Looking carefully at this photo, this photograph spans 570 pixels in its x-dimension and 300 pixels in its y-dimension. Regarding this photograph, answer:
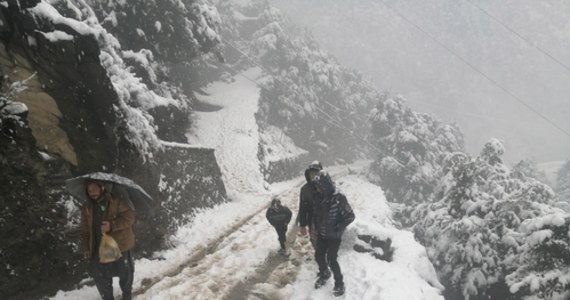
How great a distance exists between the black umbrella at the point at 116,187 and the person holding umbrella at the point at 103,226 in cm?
4

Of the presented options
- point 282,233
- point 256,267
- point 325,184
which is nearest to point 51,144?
point 256,267

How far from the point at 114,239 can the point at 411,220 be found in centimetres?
1672

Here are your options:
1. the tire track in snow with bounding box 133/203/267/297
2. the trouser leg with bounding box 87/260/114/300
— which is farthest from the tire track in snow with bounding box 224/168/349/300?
the trouser leg with bounding box 87/260/114/300

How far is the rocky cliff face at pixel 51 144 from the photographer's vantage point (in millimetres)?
5559

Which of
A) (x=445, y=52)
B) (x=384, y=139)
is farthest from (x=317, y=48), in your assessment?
(x=445, y=52)

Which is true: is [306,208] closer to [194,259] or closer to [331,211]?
[331,211]

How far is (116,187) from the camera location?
197 inches

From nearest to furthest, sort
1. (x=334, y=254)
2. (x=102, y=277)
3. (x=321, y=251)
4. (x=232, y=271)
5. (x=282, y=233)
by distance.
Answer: (x=102, y=277) < (x=334, y=254) < (x=321, y=251) < (x=232, y=271) < (x=282, y=233)

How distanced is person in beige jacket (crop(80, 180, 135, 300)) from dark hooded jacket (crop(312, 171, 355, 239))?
2.67 metres

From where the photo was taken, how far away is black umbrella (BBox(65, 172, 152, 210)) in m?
4.69

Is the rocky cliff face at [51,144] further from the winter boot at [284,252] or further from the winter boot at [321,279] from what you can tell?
the winter boot at [321,279]

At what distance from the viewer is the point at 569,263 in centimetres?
1025

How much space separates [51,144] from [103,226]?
2571 mm

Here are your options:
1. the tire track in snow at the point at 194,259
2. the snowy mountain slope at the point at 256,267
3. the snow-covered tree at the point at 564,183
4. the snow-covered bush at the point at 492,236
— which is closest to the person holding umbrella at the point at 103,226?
the snowy mountain slope at the point at 256,267
